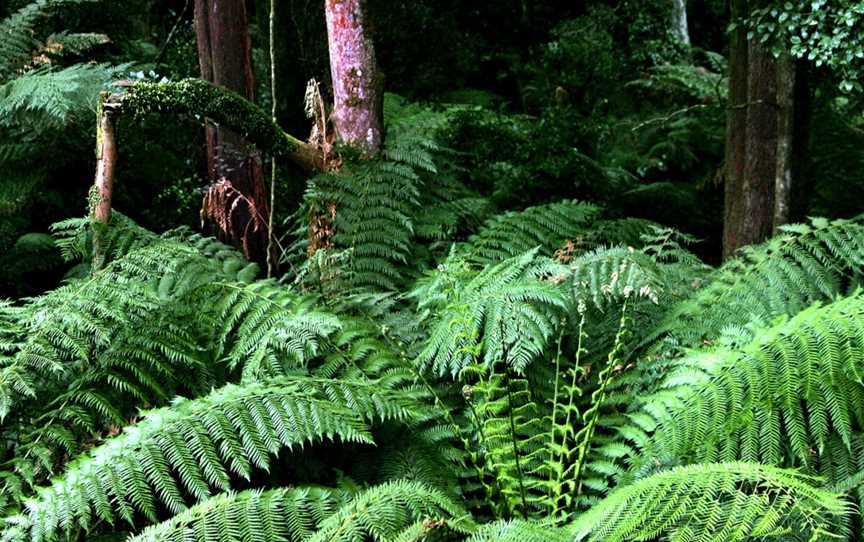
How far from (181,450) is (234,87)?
3.20 meters

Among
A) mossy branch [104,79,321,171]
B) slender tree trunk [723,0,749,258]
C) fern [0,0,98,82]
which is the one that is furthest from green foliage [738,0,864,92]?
fern [0,0,98,82]

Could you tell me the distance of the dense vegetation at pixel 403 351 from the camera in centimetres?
209

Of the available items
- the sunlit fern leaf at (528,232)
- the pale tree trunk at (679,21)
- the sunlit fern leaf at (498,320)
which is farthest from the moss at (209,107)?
the pale tree trunk at (679,21)

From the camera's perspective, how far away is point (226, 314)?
9.37 feet

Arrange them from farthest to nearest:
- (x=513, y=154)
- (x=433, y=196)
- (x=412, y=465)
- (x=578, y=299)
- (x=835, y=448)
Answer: (x=513, y=154) → (x=433, y=196) → (x=578, y=299) → (x=412, y=465) → (x=835, y=448)

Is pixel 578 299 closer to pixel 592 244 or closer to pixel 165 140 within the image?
pixel 592 244

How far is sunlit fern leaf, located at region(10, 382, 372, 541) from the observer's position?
2.00 metres

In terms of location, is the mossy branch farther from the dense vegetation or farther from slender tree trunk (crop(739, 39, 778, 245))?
slender tree trunk (crop(739, 39, 778, 245))

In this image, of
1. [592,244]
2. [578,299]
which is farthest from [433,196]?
[578,299]

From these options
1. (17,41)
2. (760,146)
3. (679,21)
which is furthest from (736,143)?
(679,21)

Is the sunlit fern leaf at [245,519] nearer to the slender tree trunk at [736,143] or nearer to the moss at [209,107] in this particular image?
the moss at [209,107]

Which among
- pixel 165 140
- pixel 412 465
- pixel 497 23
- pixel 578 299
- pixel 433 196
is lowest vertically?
pixel 412 465

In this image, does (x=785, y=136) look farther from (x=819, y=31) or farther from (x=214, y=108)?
(x=214, y=108)

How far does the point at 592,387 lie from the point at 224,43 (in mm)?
3148
